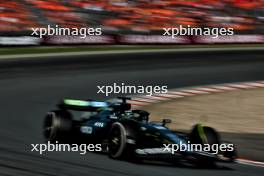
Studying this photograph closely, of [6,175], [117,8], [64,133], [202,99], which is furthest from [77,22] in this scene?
[6,175]

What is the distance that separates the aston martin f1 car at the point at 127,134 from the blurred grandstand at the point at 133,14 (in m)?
21.2

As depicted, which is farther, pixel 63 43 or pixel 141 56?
pixel 63 43

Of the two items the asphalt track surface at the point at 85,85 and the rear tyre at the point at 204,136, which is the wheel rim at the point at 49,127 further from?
the rear tyre at the point at 204,136

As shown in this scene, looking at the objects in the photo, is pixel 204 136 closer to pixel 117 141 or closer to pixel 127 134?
pixel 127 134

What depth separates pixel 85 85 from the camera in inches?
808

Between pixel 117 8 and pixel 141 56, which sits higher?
pixel 117 8

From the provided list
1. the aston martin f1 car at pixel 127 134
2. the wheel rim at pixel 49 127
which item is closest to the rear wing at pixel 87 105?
the aston martin f1 car at pixel 127 134

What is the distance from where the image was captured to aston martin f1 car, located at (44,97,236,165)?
961cm

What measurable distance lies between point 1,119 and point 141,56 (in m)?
14.5

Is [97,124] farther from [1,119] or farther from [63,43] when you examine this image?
[63,43]

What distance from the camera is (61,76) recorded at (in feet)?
71.7

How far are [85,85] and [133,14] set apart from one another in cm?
1827

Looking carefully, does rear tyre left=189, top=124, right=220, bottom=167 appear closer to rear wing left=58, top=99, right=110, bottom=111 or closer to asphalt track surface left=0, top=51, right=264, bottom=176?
asphalt track surface left=0, top=51, right=264, bottom=176

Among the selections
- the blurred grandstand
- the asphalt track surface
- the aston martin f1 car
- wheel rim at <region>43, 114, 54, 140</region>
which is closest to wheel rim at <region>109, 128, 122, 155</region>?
the aston martin f1 car
